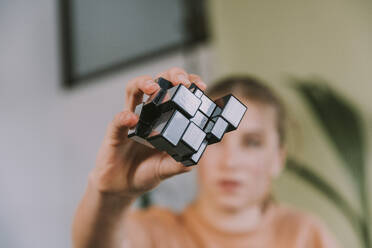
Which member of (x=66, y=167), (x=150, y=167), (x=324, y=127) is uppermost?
(x=150, y=167)

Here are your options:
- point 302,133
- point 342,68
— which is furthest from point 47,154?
point 342,68

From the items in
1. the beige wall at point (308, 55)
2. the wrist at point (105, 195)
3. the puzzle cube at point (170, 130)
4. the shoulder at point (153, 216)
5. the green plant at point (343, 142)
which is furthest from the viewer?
the beige wall at point (308, 55)

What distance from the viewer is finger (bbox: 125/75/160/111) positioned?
0.22 meters

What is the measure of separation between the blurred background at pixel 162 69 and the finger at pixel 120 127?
522 millimetres

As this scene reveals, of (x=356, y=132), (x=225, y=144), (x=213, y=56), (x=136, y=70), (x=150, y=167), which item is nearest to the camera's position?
(x=150, y=167)

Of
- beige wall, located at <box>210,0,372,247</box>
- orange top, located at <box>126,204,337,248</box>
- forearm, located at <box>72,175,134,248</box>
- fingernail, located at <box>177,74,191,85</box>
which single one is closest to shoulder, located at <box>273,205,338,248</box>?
orange top, located at <box>126,204,337,248</box>

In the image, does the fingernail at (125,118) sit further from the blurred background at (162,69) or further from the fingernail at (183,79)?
the blurred background at (162,69)

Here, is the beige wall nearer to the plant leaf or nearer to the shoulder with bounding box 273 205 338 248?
the plant leaf

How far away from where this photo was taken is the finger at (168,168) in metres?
0.26

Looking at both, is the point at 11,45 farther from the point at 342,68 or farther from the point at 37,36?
the point at 342,68

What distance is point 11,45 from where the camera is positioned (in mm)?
1235

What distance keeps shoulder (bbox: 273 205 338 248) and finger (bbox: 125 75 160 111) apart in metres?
0.44

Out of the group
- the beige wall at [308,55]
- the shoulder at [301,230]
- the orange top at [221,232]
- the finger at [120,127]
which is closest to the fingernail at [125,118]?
the finger at [120,127]

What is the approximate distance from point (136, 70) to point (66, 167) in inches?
16.3
